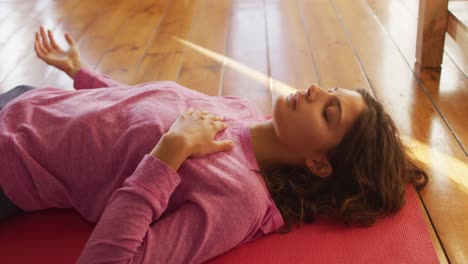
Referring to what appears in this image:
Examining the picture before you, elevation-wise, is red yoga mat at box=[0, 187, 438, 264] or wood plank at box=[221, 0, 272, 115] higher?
red yoga mat at box=[0, 187, 438, 264]

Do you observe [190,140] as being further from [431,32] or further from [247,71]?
[431,32]

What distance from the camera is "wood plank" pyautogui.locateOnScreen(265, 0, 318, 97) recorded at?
90.9 inches

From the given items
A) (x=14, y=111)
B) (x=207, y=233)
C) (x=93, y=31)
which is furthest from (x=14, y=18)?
(x=207, y=233)

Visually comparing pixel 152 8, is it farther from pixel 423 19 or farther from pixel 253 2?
pixel 423 19

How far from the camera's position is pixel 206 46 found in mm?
2674

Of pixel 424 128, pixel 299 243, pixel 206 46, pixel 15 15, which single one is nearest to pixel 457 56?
pixel 424 128

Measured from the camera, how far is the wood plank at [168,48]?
7.84ft

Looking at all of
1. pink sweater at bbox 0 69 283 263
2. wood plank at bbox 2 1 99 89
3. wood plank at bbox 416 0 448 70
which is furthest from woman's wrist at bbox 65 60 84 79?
wood plank at bbox 416 0 448 70

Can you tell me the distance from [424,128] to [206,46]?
46.6 inches

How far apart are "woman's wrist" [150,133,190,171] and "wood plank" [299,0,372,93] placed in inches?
42.8

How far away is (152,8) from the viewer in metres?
3.26

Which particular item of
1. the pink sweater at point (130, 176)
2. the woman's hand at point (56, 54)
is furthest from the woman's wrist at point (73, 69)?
the pink sweater at point (130, 176)

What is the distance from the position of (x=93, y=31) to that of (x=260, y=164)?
1.79 metres

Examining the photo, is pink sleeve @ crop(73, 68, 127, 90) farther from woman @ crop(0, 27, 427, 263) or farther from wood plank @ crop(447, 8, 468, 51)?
wood plank @ crop(447, 8, 468, 51)
